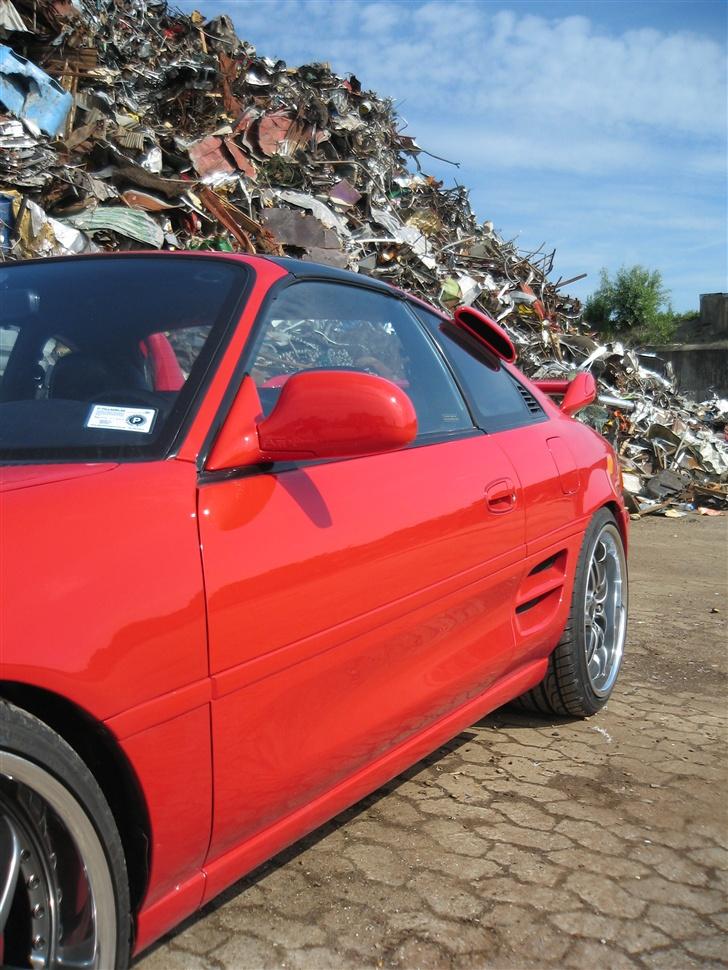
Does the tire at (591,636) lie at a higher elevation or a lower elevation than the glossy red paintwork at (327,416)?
lower

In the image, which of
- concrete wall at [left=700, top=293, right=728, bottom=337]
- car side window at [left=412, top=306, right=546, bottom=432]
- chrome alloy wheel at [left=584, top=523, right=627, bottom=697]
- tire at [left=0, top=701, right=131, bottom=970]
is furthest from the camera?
concrete wall at [left=700, top=293, right=728, bottom=337]

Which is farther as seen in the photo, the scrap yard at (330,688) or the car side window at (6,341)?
the car side window at (6,341)

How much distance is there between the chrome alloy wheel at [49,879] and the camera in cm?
144

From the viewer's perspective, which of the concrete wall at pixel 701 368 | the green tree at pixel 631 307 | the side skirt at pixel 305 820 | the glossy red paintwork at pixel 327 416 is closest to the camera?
the side skirt at pixel 305 820

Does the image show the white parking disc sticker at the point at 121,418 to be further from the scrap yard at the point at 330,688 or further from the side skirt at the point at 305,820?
the side skirt at the point at 305,820

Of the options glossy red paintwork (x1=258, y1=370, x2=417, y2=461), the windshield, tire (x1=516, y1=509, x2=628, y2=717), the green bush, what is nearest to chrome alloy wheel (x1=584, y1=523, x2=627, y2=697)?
tire (x1=516, y1=509, x2=628, y2=717)

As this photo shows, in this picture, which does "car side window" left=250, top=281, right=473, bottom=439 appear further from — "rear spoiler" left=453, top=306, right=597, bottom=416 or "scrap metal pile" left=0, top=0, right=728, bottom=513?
"scrap metal pile" left=0, top=0, right=728, bottom=513

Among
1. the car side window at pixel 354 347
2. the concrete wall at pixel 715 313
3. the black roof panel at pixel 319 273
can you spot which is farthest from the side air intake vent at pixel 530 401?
the concrete wall at pixel 715 313

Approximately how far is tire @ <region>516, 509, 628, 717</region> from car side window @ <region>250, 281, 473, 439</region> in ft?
2.90

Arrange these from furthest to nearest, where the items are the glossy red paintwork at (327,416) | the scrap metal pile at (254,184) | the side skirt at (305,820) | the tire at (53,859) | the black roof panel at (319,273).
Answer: the scrap metal pile at (254,184) < the black roof panel at (319,273) < the glossy red paintwork at (327,416) < the side skirt at (305,820) < the tire at (53,859)

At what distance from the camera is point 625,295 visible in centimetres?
6103

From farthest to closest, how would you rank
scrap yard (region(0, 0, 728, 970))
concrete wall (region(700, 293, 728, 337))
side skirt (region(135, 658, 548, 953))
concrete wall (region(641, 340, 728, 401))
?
concrete wall (region(700, 293, 728, 337)), concrete wall (region(641, 340, 728, 401)), side skirt (region(135, 658, 548, 953)), scrap yard (region(0, 0, 728, 970))

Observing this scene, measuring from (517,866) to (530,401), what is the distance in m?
1.61

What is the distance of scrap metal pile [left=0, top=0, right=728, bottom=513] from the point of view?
8656mm
